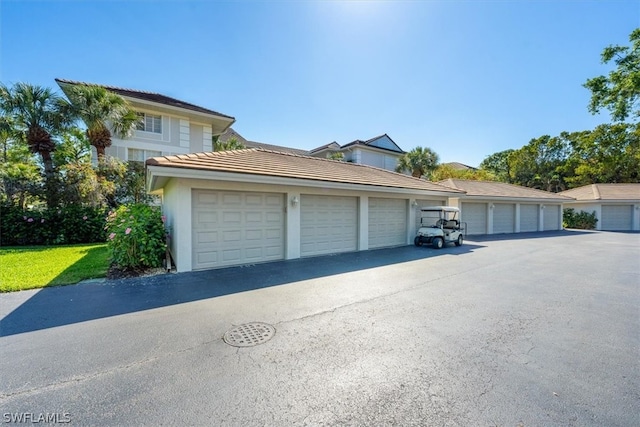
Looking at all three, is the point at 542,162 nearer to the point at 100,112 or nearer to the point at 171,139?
the point at 171,139

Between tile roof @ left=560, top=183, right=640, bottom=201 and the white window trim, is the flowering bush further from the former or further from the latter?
tile roof @ left=560, top=183, right=640, bottom=201

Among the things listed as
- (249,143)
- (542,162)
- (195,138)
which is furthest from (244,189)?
(542,162)

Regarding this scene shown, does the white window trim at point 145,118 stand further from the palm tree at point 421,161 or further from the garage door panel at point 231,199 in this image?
the palm tree at point 421,161

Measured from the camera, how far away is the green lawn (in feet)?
19.5

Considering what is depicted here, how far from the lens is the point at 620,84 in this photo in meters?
16.0

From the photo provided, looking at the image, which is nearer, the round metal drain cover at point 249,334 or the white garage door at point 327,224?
the round metal drain cover at point 249,334

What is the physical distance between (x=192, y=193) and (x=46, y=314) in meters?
3.74

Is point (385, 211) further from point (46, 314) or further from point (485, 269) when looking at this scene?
point (46, 314)

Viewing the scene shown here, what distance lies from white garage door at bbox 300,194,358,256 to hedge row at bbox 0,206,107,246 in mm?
10255

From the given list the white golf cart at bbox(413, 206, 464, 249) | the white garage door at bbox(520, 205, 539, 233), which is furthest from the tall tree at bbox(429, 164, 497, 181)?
the white golf cart at bbox(413, 206, 464, 249)

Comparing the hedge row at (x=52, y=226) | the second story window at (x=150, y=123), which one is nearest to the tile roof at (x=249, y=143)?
the second story window at (x=150, y=123)

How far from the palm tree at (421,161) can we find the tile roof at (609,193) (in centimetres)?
1396

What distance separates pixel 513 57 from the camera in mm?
11516

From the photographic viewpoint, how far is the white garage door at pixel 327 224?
9414mm
